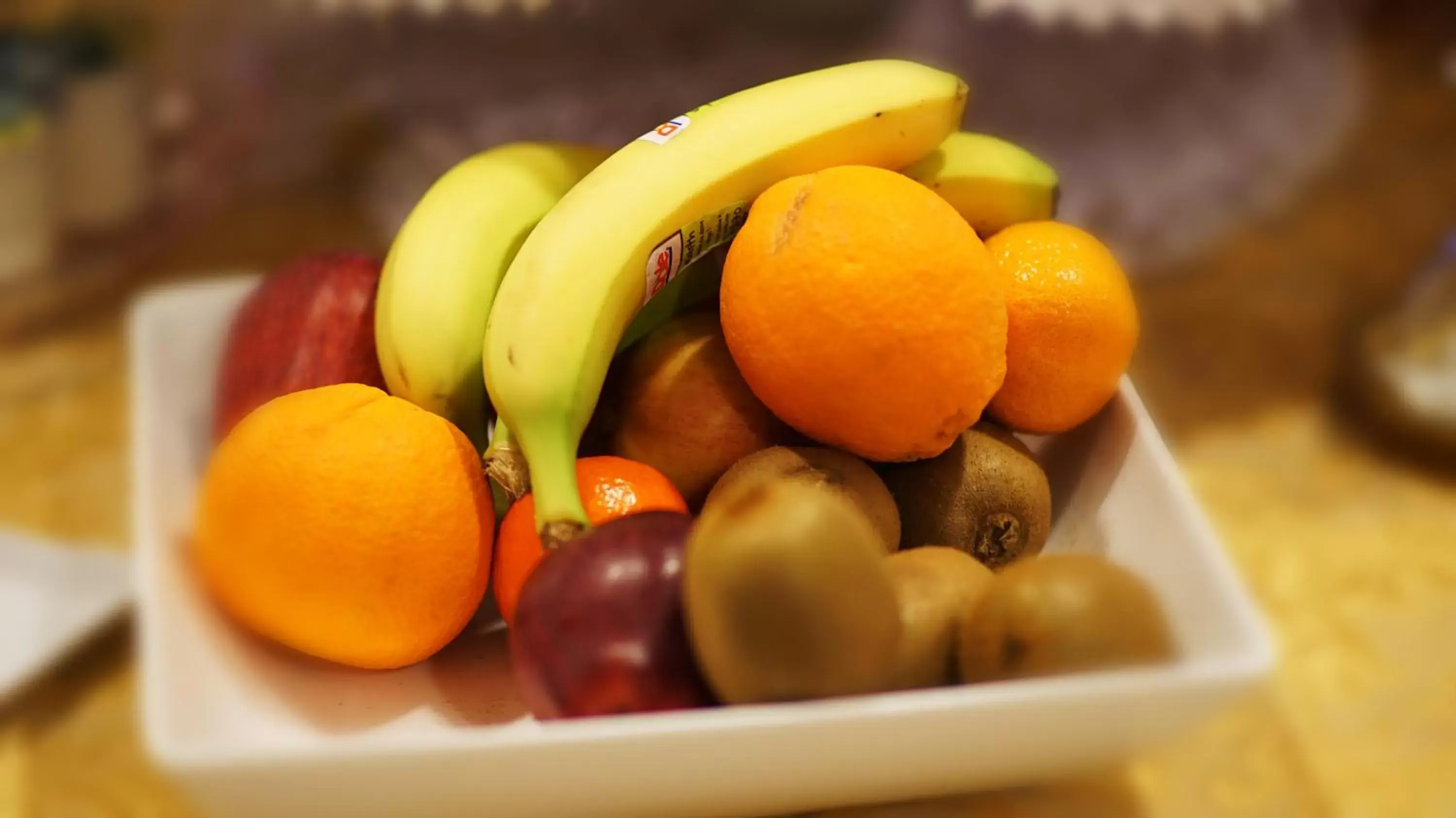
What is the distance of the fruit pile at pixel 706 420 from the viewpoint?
370mm

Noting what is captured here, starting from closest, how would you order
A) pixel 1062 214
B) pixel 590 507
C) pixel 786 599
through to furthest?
pixel 786 599
pixel 590 507
pixel 1062 214

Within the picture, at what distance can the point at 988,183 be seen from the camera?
52 cm

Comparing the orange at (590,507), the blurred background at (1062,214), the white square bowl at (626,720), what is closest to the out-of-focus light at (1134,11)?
the blurred background at (1062,214)

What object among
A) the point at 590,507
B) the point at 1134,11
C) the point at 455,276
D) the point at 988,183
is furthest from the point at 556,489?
the point at 1134,11

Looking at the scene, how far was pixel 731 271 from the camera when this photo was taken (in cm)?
45

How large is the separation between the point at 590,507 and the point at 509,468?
4cm

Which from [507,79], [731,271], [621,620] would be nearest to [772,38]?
[507,79]

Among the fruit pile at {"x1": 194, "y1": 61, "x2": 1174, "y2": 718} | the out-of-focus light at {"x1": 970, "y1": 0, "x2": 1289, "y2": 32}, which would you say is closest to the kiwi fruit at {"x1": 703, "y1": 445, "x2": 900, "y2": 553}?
the fruit pile at {"x1": 194, "y1": 61, "x2": 1174, "y2": 718}

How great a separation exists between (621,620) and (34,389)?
55 centimetres

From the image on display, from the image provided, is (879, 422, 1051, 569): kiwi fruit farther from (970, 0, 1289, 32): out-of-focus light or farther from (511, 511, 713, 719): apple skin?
(970, 0, 1289, 32): out-of-focus light

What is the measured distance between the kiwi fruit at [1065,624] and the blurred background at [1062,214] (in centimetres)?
18

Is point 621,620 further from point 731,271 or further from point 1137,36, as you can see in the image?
point 1137,36

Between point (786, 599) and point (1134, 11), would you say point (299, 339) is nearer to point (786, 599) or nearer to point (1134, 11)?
point (786, 599)

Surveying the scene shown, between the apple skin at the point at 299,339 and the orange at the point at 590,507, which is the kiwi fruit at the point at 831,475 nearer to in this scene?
the orange at the point at 590,507
